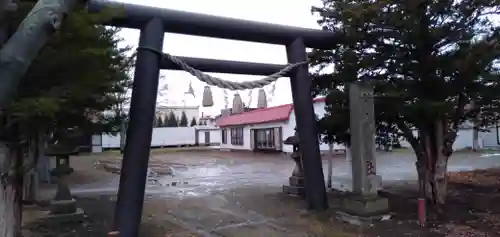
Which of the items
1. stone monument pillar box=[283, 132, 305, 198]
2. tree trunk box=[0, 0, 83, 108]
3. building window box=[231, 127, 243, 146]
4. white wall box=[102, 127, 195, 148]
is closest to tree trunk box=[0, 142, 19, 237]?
tree trunk box=[0, 0, 83, 108]

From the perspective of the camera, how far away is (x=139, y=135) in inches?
285

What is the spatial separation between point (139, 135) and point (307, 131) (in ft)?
12.2

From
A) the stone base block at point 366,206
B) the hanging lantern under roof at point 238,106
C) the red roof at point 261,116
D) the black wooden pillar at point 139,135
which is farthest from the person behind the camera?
the hanging lantern under roof at point 238,106

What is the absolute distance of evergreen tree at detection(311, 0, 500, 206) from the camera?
26.8ft

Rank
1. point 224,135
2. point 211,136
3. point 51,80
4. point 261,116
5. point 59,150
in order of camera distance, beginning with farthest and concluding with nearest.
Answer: point 211,136
point 224,135
point 261,116
point 59,150
point 51,80

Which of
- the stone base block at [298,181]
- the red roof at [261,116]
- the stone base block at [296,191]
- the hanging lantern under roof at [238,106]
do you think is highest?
the hanging lantern under roof at [238,106]

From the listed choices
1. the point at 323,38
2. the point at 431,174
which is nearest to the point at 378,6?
the point at 323,38

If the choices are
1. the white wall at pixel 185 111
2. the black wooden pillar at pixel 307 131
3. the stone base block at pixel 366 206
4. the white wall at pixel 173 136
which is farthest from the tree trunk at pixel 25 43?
the white wall at pixel 185 111

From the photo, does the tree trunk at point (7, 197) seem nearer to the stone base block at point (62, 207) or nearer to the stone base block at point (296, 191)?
the stone base block at point (62, 207)

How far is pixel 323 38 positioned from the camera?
963cm

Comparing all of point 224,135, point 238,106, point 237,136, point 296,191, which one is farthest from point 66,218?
point 224,135

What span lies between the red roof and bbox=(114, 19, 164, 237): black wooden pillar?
818 inches

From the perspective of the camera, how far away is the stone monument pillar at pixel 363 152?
26.4 ft

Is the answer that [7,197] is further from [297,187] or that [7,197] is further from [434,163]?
[434,163]
